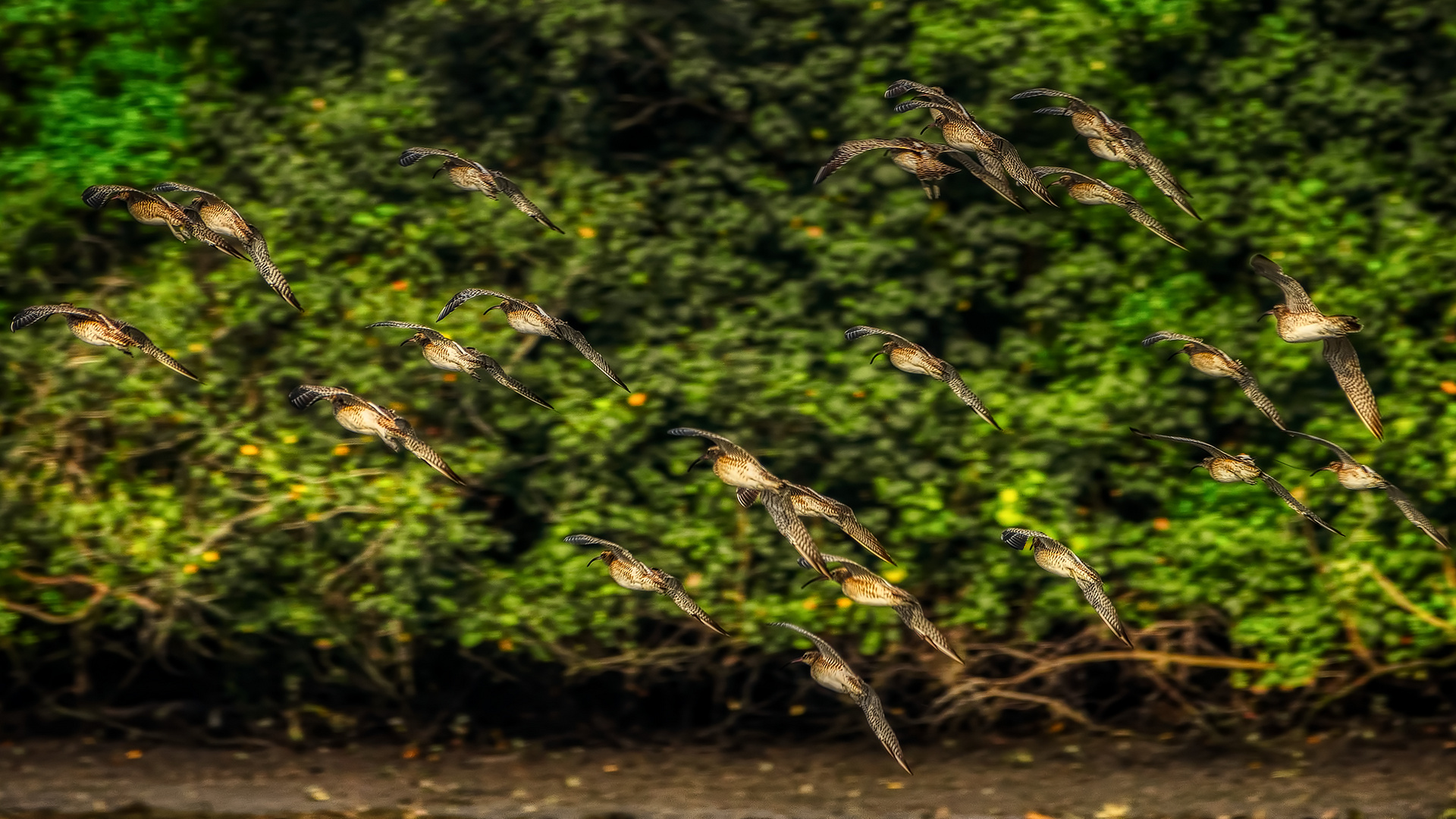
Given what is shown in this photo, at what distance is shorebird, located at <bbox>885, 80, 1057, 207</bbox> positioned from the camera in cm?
459

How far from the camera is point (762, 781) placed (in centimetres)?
584

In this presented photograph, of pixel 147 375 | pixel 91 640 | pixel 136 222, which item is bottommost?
pixel 91 640

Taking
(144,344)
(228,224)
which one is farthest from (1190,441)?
(144,344)

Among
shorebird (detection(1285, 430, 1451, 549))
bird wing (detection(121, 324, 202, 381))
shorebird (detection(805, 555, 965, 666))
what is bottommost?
shorebird (detection(805, 555, 965, 666))

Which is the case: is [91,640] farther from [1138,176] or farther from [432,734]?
[1138,176]

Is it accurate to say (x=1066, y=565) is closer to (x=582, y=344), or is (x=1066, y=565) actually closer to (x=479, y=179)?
(x=582, y=344)

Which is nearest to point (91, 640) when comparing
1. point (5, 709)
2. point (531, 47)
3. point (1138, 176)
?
point (5, 709)

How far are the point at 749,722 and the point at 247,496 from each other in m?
2.32

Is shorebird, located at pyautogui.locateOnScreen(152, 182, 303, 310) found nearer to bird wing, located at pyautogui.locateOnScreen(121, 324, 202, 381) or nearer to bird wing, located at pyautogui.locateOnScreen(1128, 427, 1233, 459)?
bird wing, located at pyautogui.locateOnScreen(121, 324, 202, 381)

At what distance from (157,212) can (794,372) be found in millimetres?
2403

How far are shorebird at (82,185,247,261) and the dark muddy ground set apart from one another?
2.37 meters

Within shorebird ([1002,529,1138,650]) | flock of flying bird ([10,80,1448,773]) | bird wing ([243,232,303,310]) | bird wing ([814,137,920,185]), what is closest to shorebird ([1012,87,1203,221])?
flock of flying bird ([10,80,1448,773])

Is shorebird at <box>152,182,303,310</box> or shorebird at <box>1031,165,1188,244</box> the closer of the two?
shorebird at <box>152,182,303,310</box>

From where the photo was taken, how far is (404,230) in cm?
590
